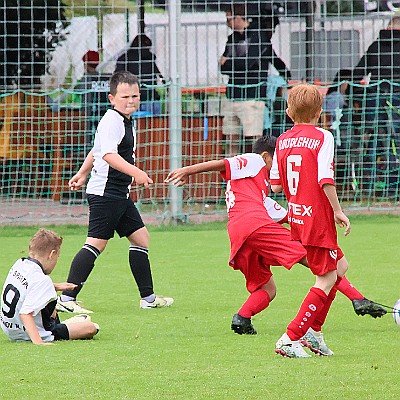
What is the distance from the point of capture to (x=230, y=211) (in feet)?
21.1

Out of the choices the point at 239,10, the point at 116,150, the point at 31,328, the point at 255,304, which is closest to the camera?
the point at 31,328

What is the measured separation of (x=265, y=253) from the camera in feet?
20.5

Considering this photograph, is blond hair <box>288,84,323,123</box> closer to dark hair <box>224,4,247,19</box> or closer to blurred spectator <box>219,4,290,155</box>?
blurred spectator <box>219,4,290,155</box>

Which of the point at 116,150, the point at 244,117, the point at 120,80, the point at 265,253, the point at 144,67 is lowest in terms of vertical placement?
the point at 265,253

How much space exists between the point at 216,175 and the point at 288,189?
792cm

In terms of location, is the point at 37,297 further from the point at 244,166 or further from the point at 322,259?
the point at 322,259

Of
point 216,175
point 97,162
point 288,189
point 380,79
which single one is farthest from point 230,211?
point 380,79

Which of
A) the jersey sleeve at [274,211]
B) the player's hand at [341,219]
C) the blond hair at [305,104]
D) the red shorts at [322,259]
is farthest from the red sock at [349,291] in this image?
the blond hair at [305,104]

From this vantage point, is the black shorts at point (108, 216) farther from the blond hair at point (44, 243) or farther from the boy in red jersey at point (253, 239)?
the blond hair at point (44, 243)

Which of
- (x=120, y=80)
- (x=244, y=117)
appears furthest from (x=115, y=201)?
(x=244, y=117)

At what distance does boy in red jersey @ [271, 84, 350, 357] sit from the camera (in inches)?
213

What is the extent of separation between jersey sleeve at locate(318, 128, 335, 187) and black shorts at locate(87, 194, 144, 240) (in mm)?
2326

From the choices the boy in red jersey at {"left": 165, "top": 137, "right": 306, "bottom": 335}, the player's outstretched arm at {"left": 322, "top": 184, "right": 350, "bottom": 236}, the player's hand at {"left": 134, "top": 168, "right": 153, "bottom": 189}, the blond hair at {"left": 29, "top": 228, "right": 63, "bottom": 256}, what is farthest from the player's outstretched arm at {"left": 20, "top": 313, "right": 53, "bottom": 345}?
the player's outstretched arm at {"left": 322, "top": 184, "right": 350, "bottom": 236}

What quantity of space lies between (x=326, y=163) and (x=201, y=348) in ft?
3.90
